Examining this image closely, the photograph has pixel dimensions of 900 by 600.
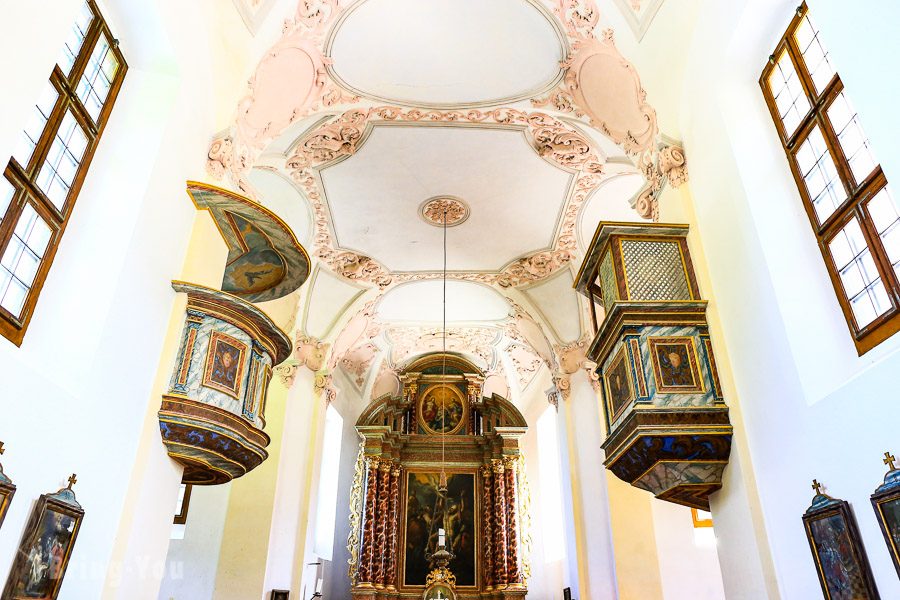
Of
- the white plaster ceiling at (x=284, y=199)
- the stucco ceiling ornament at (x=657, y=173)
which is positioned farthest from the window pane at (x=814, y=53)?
the white plaster ceiling at (x=284, y=199)

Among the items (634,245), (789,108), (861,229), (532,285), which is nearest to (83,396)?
(634,245)

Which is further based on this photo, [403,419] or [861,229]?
[403,419]

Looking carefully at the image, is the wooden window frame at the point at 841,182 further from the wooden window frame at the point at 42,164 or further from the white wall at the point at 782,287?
the wooden window frame at the point at 42,164

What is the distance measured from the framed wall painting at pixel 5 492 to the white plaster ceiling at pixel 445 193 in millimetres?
7418

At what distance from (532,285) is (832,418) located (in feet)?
→ 30.6

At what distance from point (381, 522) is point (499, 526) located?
108 inches

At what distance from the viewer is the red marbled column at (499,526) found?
14.6 metres

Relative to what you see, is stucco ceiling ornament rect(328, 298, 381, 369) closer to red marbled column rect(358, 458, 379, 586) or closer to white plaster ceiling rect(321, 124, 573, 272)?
white plaster ceiling rect(321, 124, 573, 272)

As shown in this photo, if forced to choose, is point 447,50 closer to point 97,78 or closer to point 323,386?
point 97,78

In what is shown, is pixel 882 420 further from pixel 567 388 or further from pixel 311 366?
pixel 311 366

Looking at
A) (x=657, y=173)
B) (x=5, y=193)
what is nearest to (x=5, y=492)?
(x=5, y=193)

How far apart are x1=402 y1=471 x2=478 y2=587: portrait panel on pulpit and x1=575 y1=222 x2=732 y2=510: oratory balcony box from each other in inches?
368

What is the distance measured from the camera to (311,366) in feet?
41.7

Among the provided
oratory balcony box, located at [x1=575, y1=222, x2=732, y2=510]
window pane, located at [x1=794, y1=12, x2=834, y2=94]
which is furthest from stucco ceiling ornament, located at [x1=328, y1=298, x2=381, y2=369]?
window pane, located at [x1=794, y1=12, x2=834, y2=94]
